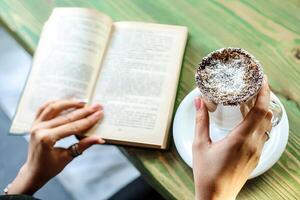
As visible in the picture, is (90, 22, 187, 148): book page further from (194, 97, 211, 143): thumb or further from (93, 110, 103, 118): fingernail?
(194, 97, 211, 143): thumb

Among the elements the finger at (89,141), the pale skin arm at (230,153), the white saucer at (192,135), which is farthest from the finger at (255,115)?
the finger at (89,141)

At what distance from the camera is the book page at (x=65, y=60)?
874mm

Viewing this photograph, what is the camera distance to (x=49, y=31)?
0.95 metres

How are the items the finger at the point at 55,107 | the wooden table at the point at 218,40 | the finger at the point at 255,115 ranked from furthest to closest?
the finger at the point at 55,107 → the wooden table at the point at 218,40 → the finger at the point at 255,115

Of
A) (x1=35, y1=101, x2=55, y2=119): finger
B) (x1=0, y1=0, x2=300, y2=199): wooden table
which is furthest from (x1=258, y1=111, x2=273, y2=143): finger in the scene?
(x1=35, y1=101, x2=55, y2=119): finger

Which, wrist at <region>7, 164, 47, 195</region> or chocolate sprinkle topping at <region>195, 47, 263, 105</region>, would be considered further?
wrist at <region>7, 164, 47, 195</region>

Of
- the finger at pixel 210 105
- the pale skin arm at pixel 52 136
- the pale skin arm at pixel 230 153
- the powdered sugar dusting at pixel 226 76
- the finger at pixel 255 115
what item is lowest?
the pale skin arm at pixel 52 136

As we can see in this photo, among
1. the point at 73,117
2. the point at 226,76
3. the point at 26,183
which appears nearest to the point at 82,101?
the point at 73,117

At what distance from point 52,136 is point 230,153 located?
0.34 metres

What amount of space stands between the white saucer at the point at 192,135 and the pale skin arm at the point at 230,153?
0.06 metres

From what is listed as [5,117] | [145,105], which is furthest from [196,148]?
[5,117]

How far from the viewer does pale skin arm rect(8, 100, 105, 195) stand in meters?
0.83

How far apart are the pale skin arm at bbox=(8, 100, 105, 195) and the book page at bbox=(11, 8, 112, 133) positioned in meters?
0.03

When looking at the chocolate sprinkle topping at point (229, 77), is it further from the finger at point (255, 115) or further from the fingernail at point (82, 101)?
the fingernail at point (82, 101)
